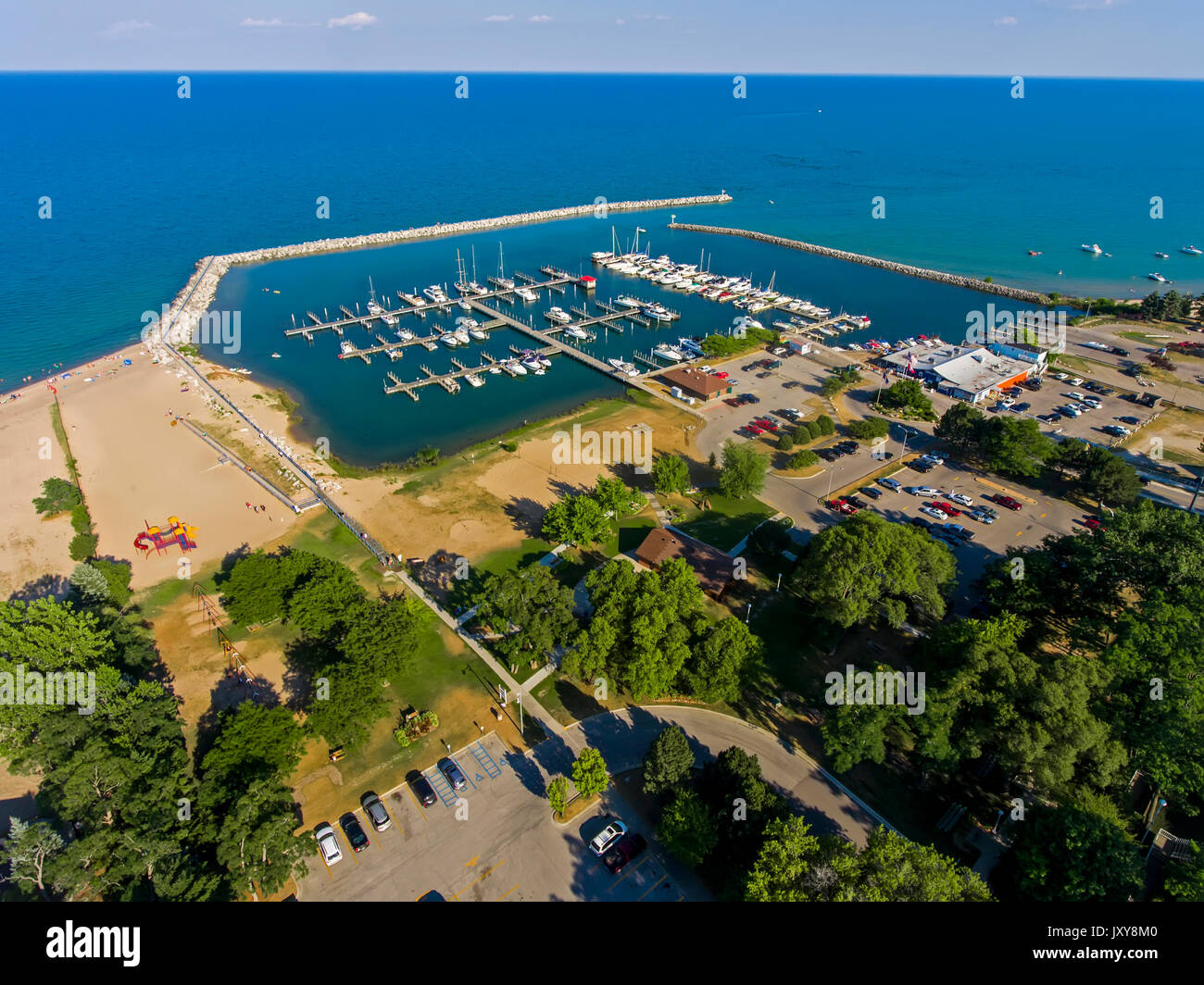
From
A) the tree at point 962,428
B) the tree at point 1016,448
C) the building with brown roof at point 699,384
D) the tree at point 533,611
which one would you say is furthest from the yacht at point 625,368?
the tree at point 533,611

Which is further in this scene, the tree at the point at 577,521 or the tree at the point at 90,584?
the tree at the point at 577,521

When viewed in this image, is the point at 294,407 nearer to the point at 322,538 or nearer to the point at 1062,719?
the point at 322,538

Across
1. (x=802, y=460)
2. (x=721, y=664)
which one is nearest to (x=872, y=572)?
(x=721, y=664)

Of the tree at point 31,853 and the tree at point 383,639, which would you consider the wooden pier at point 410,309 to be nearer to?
the tree at point 383,639

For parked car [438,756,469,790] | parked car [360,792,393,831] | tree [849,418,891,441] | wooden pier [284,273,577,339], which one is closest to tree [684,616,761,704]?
parked car [438,756,469,790]

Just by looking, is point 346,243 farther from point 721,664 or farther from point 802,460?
point 721,664
